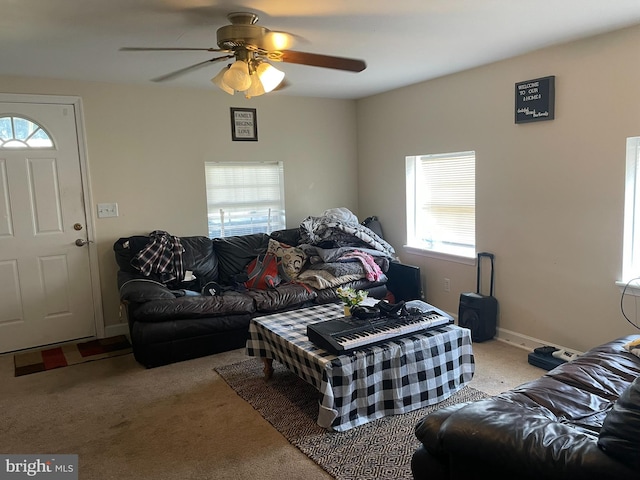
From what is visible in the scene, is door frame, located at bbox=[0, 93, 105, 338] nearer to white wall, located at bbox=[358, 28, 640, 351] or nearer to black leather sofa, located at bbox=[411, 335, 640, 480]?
white wall, located at bbox=[358, 28, 640, 351]

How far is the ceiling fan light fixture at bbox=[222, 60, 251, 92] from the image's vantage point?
254cm

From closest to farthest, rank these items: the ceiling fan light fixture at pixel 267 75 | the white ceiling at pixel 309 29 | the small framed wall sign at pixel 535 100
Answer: the white ceiling at pixel 309 29, the ceiling fan light fixture at pixel 267 75, the small framed wall sign at pixel 535 100

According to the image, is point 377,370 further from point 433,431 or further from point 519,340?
point 519,340

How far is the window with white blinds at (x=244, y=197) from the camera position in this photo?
15.7 ft

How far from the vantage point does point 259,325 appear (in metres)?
3.20

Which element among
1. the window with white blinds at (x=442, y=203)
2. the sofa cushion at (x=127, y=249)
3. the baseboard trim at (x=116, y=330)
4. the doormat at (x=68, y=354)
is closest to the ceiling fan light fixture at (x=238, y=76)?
the sofa cushion at (x=127, y=249)

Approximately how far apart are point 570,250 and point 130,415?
310 centimetres

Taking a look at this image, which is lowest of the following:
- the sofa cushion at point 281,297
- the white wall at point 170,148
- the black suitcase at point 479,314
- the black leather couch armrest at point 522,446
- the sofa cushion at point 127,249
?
the black suitcase at point 479,314

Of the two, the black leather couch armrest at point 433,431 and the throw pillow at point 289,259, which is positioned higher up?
the throw pillow at point 289,259

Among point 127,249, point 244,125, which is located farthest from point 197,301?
point 244,125

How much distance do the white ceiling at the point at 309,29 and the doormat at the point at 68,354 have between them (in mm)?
2226

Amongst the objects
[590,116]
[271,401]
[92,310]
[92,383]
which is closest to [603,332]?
[590,116]

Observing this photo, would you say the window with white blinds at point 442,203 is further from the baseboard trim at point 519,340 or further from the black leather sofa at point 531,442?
the black leather sofa at point 531,442

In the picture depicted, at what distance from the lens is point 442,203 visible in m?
4.58
